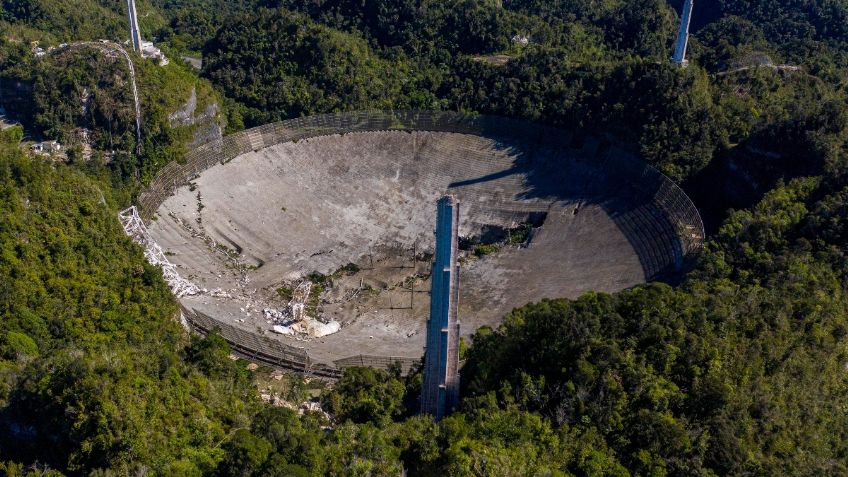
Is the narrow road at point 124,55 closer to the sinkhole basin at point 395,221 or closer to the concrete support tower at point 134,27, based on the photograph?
the sinkhole basin at point 395,221

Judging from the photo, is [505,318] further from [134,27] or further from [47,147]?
[134,27]

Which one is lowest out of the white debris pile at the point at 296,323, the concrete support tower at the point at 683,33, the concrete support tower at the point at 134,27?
the white debris pile at the point at 296,323

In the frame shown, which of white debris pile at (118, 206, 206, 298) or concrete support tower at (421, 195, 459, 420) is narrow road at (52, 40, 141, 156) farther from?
concrete support tower at (421, 195, 459, 420)

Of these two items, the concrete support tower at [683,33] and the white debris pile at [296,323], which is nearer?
the white debris pile at [296,323]

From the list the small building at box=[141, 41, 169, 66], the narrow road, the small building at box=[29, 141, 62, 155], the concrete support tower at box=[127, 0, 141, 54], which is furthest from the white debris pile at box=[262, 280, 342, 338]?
the concrete support tower at box=[127, 0, 141, 54]

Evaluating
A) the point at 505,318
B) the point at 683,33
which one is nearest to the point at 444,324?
the point at 505,318

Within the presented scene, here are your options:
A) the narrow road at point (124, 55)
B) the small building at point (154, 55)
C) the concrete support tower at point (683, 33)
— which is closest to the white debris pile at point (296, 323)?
the narrow road at point (124, 55)
